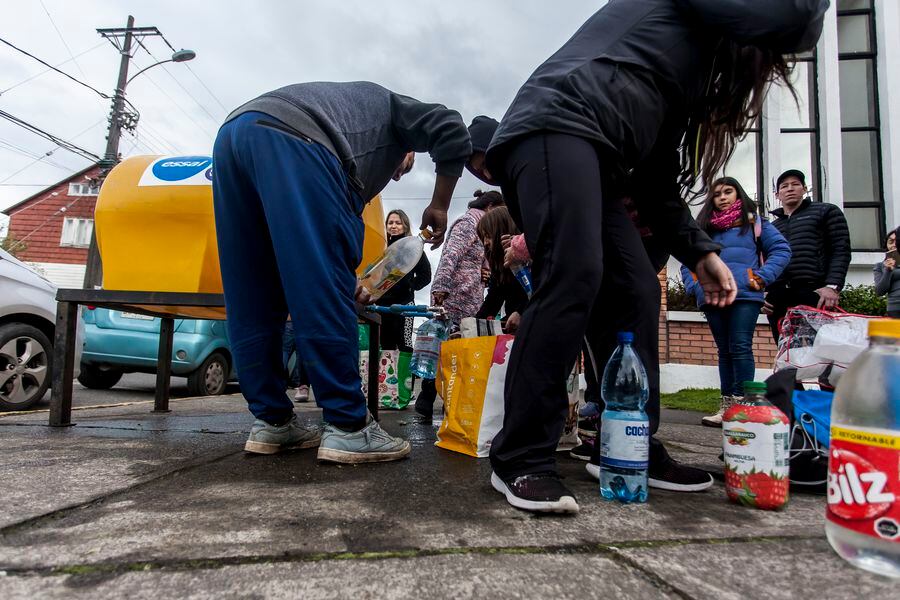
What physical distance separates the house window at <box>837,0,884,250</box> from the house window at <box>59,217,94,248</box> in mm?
28160

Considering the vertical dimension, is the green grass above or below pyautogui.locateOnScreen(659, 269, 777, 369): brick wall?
below

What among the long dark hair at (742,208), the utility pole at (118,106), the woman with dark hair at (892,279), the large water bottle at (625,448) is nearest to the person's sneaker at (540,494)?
the large water bottle at (625,448)

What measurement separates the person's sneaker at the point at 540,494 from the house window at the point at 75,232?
94.4 ft

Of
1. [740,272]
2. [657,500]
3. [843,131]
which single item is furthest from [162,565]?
[843,131]

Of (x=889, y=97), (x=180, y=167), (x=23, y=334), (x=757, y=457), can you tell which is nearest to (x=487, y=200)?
(x=180, y=167)

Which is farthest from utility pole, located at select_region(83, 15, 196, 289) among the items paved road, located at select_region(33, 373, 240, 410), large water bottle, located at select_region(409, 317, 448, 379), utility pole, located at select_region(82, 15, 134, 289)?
large water bottle, located at select_region(409, 317, 448, 379)

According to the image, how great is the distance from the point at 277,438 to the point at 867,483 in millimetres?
1783

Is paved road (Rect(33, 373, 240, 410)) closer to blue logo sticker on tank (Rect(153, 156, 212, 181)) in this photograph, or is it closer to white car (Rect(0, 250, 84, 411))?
white car (Rect(0, 250, 84, 411))

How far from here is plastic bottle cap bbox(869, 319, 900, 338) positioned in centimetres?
102

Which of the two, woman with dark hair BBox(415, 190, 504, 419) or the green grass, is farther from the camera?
the green grass

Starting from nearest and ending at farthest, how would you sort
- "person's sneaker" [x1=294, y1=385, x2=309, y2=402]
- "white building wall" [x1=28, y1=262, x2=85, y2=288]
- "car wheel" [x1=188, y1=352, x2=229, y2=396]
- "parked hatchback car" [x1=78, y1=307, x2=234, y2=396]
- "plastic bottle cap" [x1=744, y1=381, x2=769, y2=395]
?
"plastic bottle cap" [x1=744, y1=381, x2=769, y2=395]
"person's sneaker" [x1=294, y1=385, x2=309, y2=402]
"parked hatchback car" [x1=78, y1=307, x2=234, y2=396]
"car wheel" [x1=188, y1=352, x2=229, y2=396]
"white building wall" [x1=28, y1=262, x2=85, y2=288]

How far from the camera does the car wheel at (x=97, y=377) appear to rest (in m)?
5.84

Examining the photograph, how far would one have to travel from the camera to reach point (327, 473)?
1641 millimetres

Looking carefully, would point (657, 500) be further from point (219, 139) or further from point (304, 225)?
point (219, 139)
